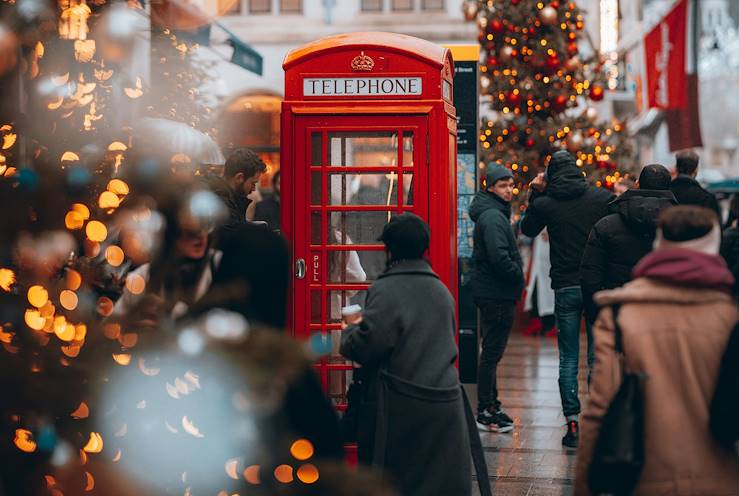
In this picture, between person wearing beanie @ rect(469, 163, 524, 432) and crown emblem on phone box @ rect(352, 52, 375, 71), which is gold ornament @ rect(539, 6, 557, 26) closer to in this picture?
person wearing beanie @ rect(469, 163, 524, 432)

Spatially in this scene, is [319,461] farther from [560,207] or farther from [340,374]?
[560,207]

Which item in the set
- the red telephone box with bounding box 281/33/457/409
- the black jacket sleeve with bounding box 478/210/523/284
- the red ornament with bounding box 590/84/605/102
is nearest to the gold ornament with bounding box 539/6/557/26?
the red ornament with bounding box 590/84/605/102

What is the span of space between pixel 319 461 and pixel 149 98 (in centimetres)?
161

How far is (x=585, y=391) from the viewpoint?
11.5 m

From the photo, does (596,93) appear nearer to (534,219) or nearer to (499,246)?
(499,246)

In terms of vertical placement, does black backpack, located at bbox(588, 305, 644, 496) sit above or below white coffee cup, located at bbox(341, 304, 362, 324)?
below

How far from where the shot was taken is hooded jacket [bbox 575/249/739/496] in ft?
14.4

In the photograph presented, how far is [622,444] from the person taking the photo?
4.32 meters

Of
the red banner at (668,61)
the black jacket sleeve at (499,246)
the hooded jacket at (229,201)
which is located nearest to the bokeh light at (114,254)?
the hooded jacket at (229,201)

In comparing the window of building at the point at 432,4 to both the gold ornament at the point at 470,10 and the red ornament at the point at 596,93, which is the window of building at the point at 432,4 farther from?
the red ornament at the point at 596,93

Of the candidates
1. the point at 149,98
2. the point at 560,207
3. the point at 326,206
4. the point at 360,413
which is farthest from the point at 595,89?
the point at 149,98

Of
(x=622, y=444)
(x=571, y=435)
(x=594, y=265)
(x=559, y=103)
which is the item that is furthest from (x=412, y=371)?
(x=559, y=103)

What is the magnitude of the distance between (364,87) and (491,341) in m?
2.86

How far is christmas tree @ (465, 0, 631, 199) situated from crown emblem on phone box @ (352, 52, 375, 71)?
10.3m
